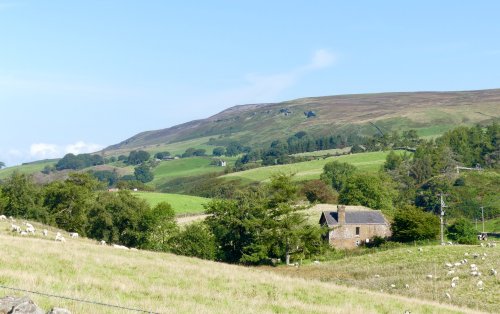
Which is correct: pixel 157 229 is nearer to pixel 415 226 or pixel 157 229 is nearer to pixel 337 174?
pixel 415 226

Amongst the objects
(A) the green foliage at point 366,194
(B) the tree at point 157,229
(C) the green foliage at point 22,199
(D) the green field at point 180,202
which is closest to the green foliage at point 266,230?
(B) the tree at point 157,229

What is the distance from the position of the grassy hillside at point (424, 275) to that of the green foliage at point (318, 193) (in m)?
73.3

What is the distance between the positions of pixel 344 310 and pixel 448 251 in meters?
42.4

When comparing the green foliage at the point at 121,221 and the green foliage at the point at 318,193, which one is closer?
the green foliage at the point at 121,221

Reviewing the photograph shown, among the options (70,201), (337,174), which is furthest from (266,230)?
(337,174)

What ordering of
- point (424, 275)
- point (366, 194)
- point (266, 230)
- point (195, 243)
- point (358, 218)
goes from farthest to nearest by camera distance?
point (366, 194) → point (358, 218) → point (195, 243) → point (266, 230) → point (424, 275)

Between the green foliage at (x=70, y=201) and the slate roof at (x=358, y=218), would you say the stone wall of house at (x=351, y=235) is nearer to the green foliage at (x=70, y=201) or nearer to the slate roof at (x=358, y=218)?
the slate roof at (x=358, y=218)

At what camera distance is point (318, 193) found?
147 m

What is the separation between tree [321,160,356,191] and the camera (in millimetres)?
178375

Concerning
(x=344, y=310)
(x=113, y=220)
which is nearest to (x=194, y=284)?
(x=344, y=310)

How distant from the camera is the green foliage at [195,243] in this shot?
3036 inches

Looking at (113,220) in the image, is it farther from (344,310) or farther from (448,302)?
(344,310)

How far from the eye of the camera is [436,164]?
188500 mm

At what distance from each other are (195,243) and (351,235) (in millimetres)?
32783
